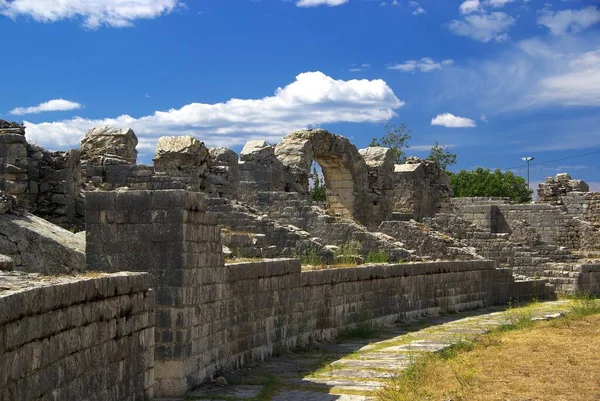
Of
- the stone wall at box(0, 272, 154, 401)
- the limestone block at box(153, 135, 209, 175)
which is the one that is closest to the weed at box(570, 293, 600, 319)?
the limestone block at box(153, 135, 209, 175)

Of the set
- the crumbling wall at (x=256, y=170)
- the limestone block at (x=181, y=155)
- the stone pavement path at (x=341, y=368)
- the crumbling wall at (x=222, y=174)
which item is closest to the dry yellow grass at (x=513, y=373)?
the stone pavement path at (x=341, y=368)

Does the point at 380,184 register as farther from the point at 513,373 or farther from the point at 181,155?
the point at 513,373

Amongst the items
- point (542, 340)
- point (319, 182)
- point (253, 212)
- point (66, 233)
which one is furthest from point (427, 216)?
point (319, 182)

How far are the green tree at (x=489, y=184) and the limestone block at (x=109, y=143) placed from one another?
51283mm

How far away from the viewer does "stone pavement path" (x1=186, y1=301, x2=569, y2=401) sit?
31.3ft

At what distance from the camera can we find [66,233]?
37.2 ft

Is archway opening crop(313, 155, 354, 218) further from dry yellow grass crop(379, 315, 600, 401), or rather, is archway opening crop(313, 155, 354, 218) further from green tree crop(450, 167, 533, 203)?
green tree crop(450, 167, 533, 203)

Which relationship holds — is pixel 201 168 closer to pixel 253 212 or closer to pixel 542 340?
pixel 253 212

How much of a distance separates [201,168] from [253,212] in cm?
138

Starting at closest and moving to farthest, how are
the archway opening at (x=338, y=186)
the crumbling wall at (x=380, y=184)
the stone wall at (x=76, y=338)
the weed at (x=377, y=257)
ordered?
1. the stone wall at (x=76, y=338)
2. the weed at (x=377, y=257)
3. the archway opening at (x=338, y=186)
4. the crumbling wall at (x=380, y=184)

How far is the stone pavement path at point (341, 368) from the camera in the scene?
9.54m

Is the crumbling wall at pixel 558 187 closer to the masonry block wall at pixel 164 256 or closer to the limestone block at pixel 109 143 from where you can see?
the limestone block at pixel 109 143

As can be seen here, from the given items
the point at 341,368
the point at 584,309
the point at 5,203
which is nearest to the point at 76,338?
the point at 5,203

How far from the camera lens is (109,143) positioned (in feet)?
54.1
